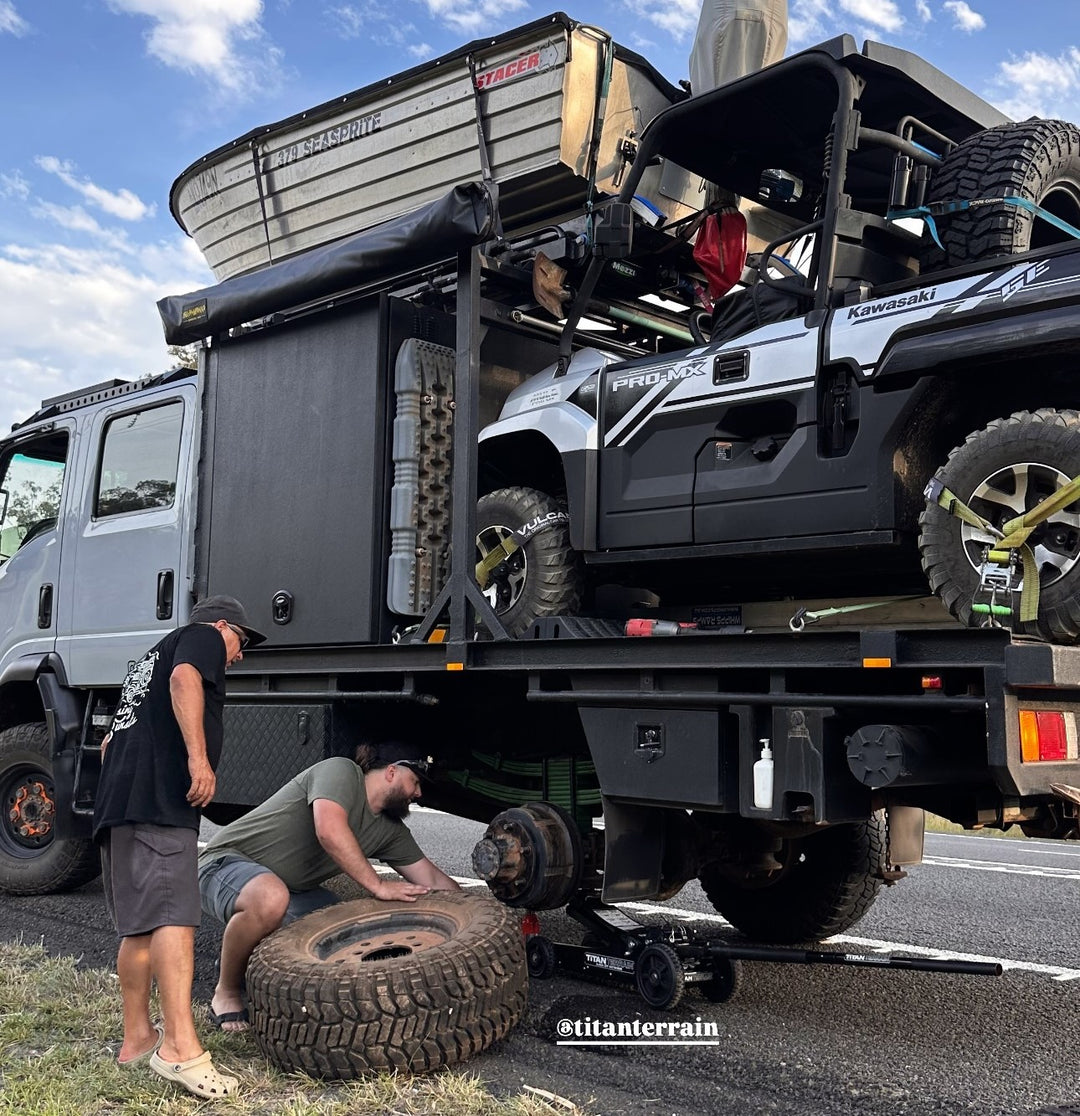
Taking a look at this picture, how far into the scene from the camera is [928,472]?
4145mm

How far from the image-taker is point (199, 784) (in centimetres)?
385

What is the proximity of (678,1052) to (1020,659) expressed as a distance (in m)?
1.75

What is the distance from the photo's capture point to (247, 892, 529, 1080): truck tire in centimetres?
365

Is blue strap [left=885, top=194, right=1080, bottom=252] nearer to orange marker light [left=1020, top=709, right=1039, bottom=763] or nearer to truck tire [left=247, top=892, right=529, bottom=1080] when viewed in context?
orange marker light [left=1020, top=709, right=1039, bottom=763]

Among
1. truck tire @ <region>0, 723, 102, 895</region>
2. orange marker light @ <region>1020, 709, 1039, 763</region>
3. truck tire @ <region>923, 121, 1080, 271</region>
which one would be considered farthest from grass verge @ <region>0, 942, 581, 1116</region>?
truck tire @ <region>923, 121, 1080, 271</region>

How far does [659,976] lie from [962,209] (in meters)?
2.93

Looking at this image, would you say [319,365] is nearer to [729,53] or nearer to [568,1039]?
[729,53]

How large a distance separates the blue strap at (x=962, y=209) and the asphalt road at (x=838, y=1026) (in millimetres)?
2797

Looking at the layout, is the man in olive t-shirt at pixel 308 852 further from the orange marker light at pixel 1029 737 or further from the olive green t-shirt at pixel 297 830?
the orange marker light at pixel 1029 737

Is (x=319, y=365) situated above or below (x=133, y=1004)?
above

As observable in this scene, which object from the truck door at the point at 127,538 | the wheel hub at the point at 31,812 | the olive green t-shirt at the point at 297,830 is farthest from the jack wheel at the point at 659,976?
the wheel hub at the point at 31,812

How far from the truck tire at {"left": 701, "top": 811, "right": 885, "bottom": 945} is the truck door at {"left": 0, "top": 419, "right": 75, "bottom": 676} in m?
4.01

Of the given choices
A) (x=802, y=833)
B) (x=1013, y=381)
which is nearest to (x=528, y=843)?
(x=802, y=833)

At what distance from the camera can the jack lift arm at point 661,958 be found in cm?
430
